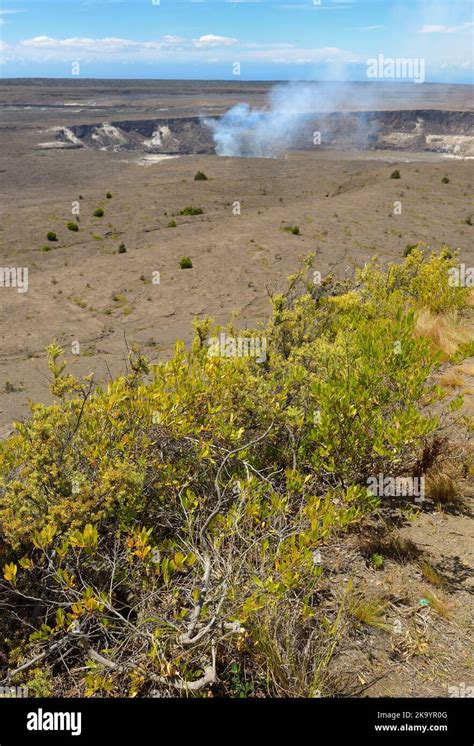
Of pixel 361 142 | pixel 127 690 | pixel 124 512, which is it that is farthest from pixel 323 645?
pixel 361 142

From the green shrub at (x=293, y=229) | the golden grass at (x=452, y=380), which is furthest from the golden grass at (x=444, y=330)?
the green shrub at (x=293, y=229)

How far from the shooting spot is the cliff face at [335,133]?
68938 millimetres

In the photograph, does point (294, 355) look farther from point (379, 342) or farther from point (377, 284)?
point (377, 284)

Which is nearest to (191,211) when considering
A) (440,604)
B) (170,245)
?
(170,245)

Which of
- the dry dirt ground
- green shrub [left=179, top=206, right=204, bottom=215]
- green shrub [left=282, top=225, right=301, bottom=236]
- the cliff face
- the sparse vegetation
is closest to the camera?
the sparse vegetation

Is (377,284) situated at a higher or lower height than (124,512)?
higher

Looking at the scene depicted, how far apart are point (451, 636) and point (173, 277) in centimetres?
1654

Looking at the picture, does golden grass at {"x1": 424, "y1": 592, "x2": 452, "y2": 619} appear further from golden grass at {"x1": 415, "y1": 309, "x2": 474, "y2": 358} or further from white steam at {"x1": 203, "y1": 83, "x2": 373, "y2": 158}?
white steam at {"x1": 203, "y1": 83, "x2": 373, "y2": 158}

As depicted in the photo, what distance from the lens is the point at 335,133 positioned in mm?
83625

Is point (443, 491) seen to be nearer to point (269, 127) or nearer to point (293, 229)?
point (293, 229)

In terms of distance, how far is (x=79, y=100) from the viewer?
11556 cm

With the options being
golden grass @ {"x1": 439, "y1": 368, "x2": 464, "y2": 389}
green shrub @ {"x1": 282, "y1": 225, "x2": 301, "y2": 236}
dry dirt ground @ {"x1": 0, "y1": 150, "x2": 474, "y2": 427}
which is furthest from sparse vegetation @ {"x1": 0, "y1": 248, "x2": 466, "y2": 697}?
green shrub @ {"x1": 282, "y1": 225, "x2": 301, "y2": 236}

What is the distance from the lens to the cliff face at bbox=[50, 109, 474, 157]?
6894cm

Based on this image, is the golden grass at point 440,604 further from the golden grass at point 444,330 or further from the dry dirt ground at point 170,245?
the dry dirt ground at point 170,245
